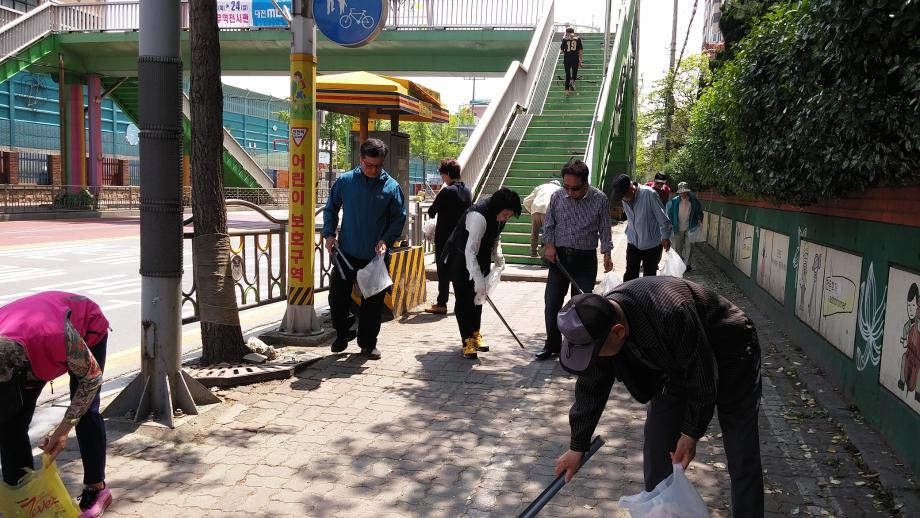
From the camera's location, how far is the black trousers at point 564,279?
22.1ft

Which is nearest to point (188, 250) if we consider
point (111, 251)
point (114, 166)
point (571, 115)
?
point (111, 251)

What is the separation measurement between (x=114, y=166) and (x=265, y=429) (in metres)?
34.2

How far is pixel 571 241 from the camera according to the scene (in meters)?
6.70

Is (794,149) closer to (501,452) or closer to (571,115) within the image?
(501,452)

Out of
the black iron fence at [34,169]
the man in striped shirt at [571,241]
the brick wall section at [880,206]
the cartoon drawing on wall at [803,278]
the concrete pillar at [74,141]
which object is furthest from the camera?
the black iron fence at [34,169]

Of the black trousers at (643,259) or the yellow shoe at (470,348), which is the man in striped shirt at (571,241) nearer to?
the yellow shoe at (470,348)

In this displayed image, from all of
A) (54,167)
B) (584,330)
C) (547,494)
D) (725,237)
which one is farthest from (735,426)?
(54,167)

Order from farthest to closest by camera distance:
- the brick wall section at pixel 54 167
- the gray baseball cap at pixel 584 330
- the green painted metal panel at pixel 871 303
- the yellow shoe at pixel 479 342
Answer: the brick wall section at pixel 54 167 → the yellow shoe at pixel 479 342 → the green painted metal panel at pixel 871 303 → the gray baseball cap at pixel 584 330

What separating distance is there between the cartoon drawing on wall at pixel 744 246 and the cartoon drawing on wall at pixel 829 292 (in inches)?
141

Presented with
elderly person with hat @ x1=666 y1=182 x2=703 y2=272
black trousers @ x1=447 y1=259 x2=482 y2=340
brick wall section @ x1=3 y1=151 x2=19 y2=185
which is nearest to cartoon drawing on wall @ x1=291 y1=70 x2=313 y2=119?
black trousers @ x1=447 y1=259 x2=482 y2=340

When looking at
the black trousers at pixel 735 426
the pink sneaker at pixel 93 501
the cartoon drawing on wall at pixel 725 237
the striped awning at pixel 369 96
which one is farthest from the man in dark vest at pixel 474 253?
the cartoon drawing on wall at pixel 725 237

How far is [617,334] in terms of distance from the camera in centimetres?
248

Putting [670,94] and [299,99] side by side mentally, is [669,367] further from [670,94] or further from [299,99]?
[670,94]

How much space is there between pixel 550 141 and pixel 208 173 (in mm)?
12496
